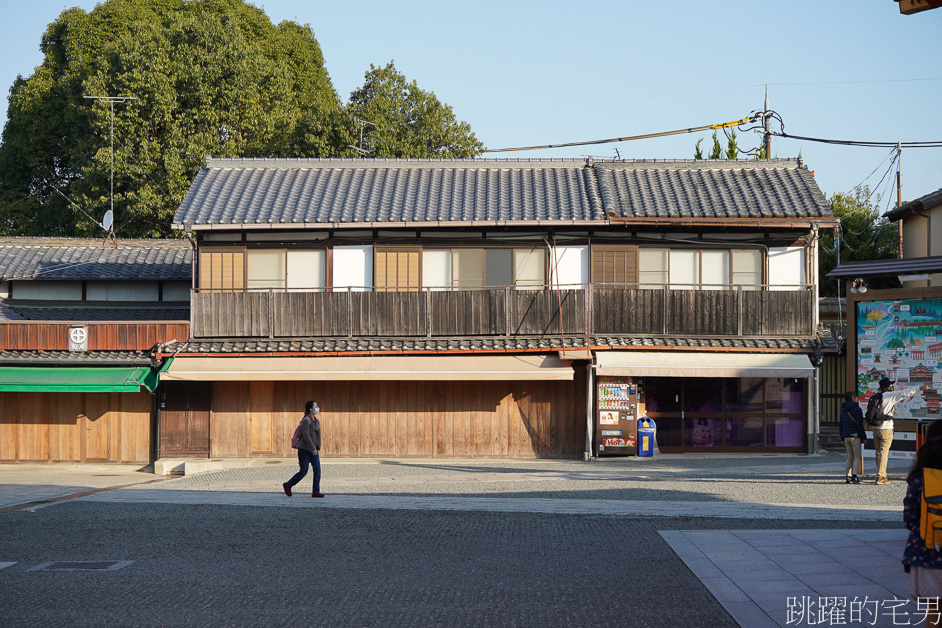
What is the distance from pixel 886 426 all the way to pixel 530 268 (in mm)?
9485

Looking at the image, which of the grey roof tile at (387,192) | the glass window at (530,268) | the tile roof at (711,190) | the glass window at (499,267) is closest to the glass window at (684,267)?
the tile roof at (711,190)

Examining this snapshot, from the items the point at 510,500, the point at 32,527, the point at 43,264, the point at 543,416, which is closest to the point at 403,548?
the point at 510,500

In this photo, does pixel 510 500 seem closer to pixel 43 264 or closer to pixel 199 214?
pixel 199 214

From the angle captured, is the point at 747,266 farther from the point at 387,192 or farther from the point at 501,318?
the point at 387,192

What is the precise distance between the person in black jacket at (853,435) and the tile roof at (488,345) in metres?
5.36

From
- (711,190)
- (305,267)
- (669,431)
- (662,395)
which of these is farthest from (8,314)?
(711,190)

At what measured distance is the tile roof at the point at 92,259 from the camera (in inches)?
947

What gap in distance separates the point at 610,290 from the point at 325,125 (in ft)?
58.9

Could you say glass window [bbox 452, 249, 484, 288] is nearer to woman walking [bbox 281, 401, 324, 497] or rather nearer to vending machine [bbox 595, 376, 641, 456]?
vending machine [bbox 595, 376, 641, 456]

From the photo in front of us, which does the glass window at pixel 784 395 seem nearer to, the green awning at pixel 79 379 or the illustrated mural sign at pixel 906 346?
the illustrated mural sign at pixel 906 346

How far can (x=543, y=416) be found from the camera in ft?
67.4

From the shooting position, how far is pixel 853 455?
1459 centimetres

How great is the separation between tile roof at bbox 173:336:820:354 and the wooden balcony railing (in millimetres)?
228

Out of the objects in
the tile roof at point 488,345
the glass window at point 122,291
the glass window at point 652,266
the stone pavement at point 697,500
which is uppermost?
the glass window at point 652,266
